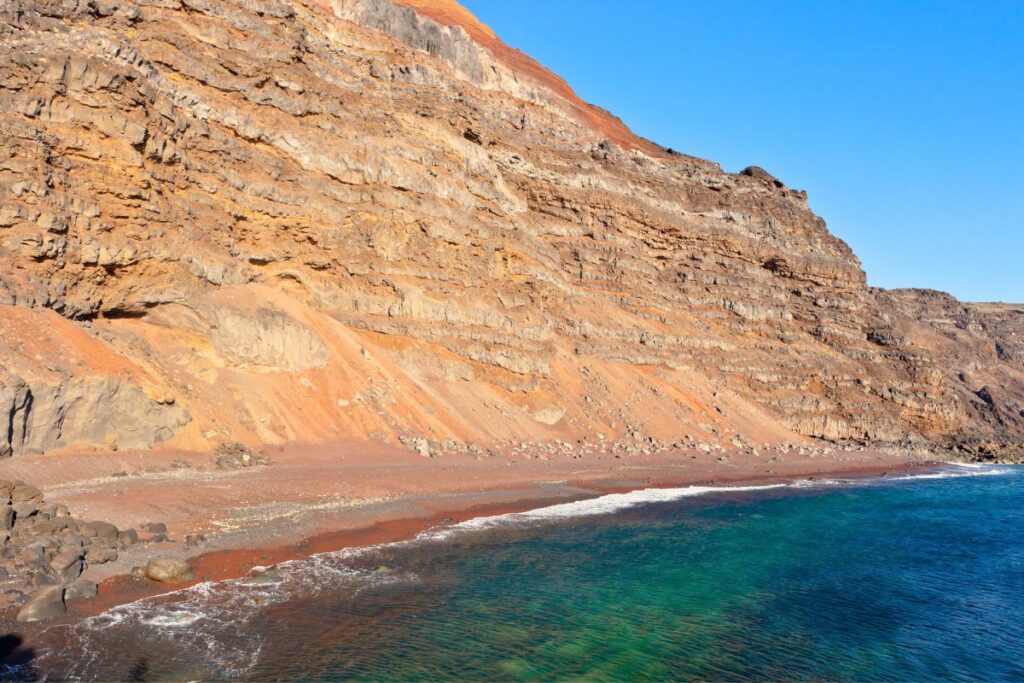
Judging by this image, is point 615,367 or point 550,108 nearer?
point 615,367

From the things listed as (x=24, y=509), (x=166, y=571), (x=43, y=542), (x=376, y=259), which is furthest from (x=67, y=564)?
(x=376, y=259)

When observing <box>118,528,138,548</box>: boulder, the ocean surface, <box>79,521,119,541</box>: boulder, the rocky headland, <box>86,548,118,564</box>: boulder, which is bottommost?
the ocean surface

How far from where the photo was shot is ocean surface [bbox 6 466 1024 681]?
11.4m

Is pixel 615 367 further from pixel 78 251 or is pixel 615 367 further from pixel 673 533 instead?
pixel 78 251

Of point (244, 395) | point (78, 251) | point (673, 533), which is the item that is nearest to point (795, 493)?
point (673, 533)

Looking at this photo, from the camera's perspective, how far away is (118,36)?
2805 cm

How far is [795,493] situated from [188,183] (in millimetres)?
33542

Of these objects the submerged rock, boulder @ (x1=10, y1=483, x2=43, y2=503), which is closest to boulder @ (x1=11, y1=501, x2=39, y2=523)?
boulder @ (x1=10, y1=483, x2=43, y2=503)

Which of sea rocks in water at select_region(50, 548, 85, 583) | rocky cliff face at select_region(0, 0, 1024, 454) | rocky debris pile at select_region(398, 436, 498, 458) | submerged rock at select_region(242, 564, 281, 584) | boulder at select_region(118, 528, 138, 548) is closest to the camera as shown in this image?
sea rocks in water at select_region(50, 548, 85, 583)

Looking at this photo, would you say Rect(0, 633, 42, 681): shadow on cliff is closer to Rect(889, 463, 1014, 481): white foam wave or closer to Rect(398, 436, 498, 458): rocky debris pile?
Rect(398, 436, 498, 458): rocky debris pile

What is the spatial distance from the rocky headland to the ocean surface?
3.94 m

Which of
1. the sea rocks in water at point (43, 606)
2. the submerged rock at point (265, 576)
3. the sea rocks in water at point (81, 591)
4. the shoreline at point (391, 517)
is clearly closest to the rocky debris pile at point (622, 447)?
the shoreline at point (391, 517)

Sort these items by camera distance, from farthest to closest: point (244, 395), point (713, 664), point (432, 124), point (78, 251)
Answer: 1. point (432, 124)
2. point (244, 395)
3. point (78, 251)
4. point (713, 664)

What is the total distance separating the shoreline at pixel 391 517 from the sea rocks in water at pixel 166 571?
17 cm
